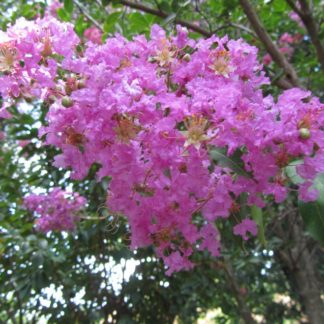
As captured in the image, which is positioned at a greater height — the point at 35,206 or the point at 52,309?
the point at 35,206

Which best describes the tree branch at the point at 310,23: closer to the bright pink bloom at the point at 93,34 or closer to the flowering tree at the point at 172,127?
the flowering tree at the point at 172,127

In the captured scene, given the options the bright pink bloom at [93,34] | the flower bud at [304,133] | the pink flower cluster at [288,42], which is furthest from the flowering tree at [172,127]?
the pink flower cluster at [288,42]

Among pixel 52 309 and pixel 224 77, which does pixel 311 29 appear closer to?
pixel 224 77

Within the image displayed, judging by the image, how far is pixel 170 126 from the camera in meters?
0.80

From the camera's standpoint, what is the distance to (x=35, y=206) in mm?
2324

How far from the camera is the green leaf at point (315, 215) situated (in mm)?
894

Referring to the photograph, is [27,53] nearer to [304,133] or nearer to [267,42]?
[304,133]

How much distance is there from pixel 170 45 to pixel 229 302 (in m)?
2.12

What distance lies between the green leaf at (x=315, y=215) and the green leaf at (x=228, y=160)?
174 millimetres

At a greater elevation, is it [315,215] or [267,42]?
[267,42]

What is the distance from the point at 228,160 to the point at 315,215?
247mm

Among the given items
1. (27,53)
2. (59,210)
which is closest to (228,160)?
(27,53)

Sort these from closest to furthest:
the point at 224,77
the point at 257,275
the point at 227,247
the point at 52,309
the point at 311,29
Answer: the point at 224,77 → the point at 311,29 → the point at 52,309 → the point at 227,247 → the point at 257,275

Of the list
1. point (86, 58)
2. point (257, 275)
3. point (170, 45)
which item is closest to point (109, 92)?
point (86, 58)
